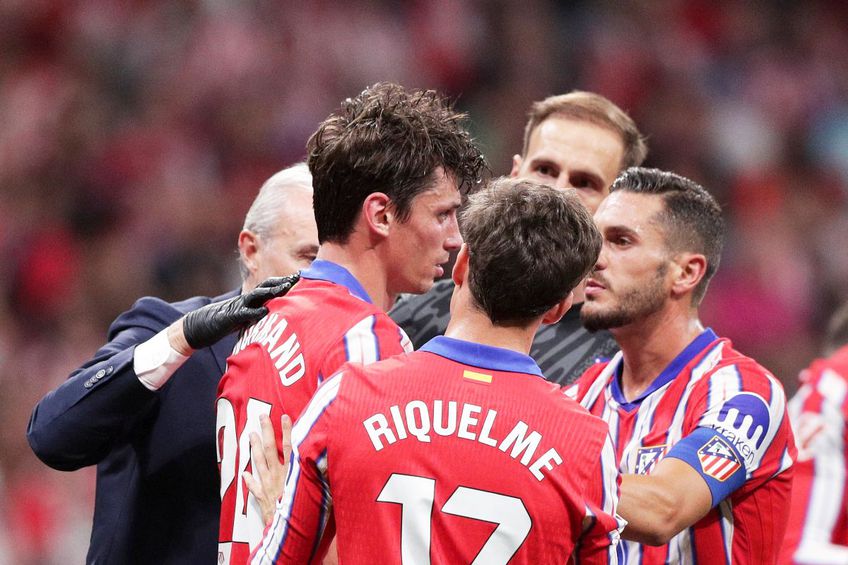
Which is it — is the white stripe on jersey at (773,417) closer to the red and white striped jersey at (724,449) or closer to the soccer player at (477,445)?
the red and white striped jersey at (724,449)

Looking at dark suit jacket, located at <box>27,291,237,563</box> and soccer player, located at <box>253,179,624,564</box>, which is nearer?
soccer player, located at <box>253,179,624,564</box>

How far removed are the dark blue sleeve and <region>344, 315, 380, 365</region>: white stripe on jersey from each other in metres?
0.83

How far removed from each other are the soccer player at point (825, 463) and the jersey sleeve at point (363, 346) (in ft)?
5.01

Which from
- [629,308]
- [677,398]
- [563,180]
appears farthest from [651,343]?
[563,180]

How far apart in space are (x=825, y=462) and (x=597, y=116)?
66.5 inches

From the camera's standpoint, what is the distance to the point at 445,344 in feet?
7.49

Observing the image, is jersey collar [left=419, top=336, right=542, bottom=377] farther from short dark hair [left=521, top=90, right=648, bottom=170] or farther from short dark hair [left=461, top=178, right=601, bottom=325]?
short dark hair [left=521, top=90, right=648, bottom=170]

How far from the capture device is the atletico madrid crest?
2.88 meters

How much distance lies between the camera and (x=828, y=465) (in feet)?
10.8

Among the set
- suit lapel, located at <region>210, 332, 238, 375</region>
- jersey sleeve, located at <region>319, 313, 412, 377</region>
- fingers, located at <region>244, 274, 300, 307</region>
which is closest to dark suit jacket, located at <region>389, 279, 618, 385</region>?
suit lapel, located at <region>210, 332, 238, 375</region>

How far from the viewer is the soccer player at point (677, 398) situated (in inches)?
113

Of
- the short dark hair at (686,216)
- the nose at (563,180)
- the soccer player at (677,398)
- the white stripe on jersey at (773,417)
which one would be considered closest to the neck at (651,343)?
the soccer player at (677,398)

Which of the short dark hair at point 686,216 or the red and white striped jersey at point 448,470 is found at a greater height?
the short dark hair at point 686,216

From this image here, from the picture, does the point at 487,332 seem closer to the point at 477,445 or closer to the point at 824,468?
the point at 477,445
